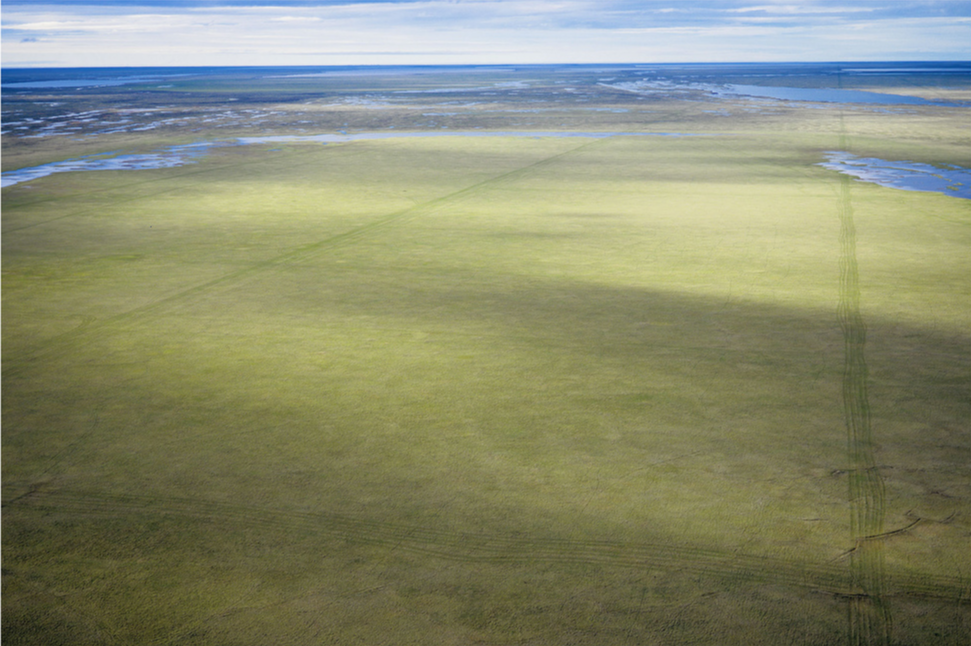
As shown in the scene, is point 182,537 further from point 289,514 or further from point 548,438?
point 548,438

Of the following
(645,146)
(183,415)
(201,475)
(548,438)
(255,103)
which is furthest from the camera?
(255,103)

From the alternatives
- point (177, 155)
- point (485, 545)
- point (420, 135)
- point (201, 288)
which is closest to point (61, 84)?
point (420, 135)

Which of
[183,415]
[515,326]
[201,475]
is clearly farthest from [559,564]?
[515,326]

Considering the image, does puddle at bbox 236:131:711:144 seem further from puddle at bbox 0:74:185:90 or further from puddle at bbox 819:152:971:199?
puddle at bbox 0:74:185:90

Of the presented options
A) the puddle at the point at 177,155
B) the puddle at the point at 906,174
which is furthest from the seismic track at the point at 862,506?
the puddle at the point at 177,155

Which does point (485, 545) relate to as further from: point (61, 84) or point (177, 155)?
point (61, 84)

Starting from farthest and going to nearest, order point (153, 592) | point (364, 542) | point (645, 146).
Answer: point (645, 146), point (364, 542), point (153, 592)

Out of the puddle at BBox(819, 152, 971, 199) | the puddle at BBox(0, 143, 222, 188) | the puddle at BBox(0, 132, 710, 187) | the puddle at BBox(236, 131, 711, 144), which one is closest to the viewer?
the puddle at BBox(819, 152, 971, 199)

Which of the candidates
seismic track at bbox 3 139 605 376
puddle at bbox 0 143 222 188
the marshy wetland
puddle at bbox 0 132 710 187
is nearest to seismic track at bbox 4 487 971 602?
the marshy wetland
